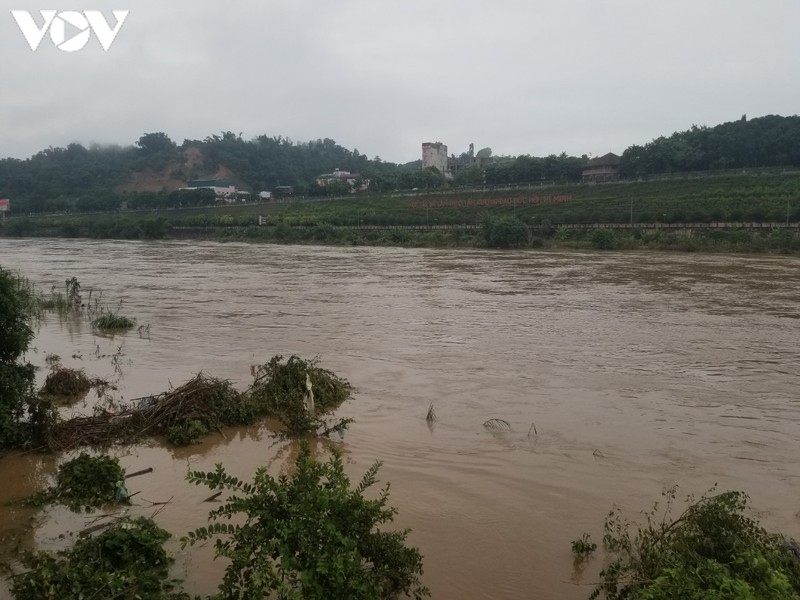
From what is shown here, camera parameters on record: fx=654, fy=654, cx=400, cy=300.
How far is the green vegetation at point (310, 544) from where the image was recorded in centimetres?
387

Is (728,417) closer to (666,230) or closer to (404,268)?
(404,268)

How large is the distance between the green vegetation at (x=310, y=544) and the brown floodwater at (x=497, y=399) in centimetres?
71

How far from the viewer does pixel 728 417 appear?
8852 millimetres

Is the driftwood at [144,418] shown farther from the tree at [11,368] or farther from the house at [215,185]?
the house at [215,185]

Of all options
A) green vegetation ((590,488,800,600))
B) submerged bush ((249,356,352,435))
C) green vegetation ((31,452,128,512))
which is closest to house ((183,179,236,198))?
submerged bush ((249,356,352,435))

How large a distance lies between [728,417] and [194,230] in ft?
200

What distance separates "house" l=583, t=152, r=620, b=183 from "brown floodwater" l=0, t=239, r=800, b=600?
136 ft

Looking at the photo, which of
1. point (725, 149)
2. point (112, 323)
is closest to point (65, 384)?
point (112, 323)

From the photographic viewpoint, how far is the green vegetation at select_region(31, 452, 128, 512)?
19.8 ft

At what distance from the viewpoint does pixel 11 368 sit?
744cm

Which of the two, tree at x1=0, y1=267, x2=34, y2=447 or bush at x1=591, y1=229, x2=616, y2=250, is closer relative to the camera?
tree at x1=0, y1=267, x2=34, y2=447

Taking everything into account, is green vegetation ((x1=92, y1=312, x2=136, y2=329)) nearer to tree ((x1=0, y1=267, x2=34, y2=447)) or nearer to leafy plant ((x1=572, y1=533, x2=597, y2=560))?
tree ((x1=0, y1=267, x2=34, y2=447))

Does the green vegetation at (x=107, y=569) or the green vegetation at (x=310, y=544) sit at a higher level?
the green vegetation at (x=310, y=544)

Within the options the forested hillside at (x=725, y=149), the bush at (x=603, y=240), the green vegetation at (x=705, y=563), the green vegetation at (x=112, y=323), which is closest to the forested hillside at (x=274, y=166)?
the forested hillside at (x=725, y=149)
